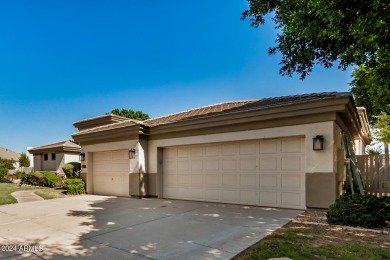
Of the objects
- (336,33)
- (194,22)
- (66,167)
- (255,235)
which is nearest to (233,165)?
(255,235)

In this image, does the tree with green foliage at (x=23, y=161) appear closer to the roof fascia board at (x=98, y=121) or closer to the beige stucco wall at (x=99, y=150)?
the roof fascia board at (x=98, y=121)

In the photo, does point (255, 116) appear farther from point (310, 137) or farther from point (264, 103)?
point (310, 137)

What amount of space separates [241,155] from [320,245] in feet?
16.8

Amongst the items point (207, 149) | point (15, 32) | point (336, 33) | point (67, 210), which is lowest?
point (67, 210)

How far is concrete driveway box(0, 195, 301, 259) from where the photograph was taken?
450 centimetres

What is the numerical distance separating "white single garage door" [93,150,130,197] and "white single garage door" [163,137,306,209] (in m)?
2.26

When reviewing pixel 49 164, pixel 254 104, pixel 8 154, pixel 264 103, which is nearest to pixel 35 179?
pixel 49 164

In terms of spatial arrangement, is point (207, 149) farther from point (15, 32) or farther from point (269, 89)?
point (15, 32)

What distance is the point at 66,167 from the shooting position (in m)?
16.0

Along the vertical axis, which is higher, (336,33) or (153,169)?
(336,33)

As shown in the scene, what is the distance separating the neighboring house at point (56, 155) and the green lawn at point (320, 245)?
2231cm

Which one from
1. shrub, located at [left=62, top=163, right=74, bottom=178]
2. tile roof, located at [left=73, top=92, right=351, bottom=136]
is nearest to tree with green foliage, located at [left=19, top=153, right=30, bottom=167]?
shrub, located at [left=62, top=163, right=74, bottom=178]

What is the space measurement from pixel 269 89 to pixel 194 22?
6.40 metres

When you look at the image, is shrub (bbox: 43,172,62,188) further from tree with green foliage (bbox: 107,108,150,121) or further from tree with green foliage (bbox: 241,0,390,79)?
tree with green foliage (bbox: 107,108,150,121)
